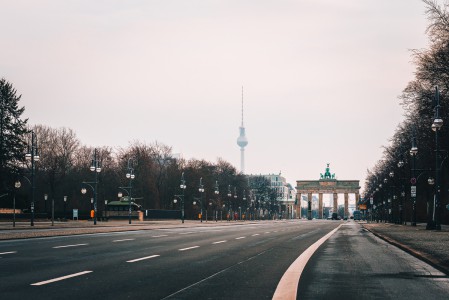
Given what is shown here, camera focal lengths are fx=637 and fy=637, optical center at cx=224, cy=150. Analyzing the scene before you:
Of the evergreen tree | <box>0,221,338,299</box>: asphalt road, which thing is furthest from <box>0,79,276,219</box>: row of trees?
<box>0,221,338,299</box>: asphalt road

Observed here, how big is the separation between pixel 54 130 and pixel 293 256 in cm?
8282

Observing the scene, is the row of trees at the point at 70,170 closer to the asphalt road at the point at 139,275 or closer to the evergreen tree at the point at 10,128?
the evergreen tree at the point at 10,128

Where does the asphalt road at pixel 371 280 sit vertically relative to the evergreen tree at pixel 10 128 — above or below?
below

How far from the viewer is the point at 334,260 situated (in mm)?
17766

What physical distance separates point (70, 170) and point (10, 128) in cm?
1609

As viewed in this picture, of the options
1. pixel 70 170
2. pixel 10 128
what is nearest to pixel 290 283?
pixel 10 128

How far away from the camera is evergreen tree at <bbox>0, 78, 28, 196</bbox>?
85531 mm

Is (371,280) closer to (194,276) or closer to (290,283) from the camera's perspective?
(290,283)

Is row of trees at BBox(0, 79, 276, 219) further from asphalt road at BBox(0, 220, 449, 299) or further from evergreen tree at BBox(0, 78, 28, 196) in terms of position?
asphalt road at BBox(0, 220, 449, 299)

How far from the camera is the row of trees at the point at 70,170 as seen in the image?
86.7 metres

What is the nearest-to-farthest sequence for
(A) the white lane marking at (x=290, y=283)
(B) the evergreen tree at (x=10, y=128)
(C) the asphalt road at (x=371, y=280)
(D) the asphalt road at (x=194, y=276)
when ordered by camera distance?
(A) the white lane marking at (x=290, y=283)
(D) the asphalt road at (x=194, y=276)
(C) the asphalt road at (x=371, y=280)
(B) the evergreen tree at (x=10, y=128)

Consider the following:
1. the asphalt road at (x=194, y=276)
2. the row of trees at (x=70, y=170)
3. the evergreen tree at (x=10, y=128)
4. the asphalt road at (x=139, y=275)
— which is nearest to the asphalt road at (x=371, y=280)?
the asphalt road at (x=194, y=276)

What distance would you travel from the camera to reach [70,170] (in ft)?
334

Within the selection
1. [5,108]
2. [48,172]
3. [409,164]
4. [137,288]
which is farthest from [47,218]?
[137,288]
